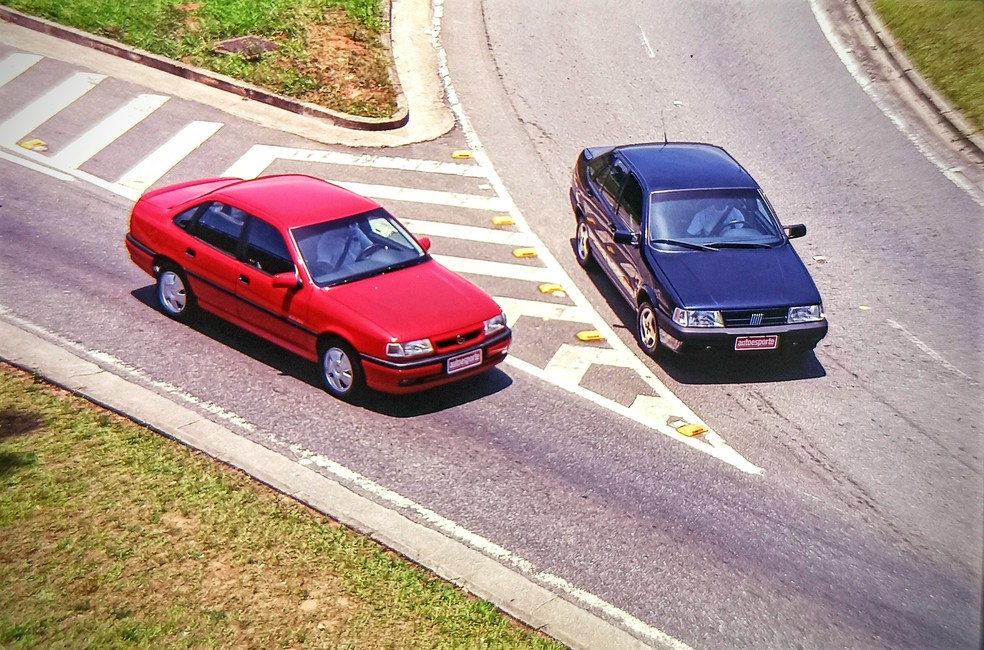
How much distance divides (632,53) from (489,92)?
12.9 feet

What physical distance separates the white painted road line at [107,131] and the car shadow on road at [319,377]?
510 cm

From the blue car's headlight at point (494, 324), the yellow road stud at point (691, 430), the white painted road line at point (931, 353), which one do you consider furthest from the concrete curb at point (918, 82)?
the blue car's headlight at point (494, 324)

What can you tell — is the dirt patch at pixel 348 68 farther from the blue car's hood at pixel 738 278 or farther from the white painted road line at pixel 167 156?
the blue car's hood at pixel 738 278

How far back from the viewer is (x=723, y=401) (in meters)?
11.7

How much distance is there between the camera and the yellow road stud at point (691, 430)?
35.7ft

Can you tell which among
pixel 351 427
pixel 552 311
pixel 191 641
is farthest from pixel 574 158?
pixel 191 641

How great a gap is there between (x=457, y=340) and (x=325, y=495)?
2.43m

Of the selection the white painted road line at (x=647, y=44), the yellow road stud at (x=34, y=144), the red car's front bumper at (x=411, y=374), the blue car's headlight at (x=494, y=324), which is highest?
the white painted road line at (x=647, y=44)

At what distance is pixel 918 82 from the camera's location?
20.9 metres

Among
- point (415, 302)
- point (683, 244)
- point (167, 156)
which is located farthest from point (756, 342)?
point (167, 156)

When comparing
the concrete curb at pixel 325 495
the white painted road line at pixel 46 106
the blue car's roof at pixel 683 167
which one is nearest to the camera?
the concrete curb at pixel 325 495

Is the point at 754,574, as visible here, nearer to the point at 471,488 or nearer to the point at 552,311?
the point at 471,488

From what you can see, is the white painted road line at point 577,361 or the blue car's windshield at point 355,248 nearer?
the blue car's windshield at point 355,248

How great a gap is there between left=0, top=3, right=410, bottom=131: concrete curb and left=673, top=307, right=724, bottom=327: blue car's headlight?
28.3 feet
